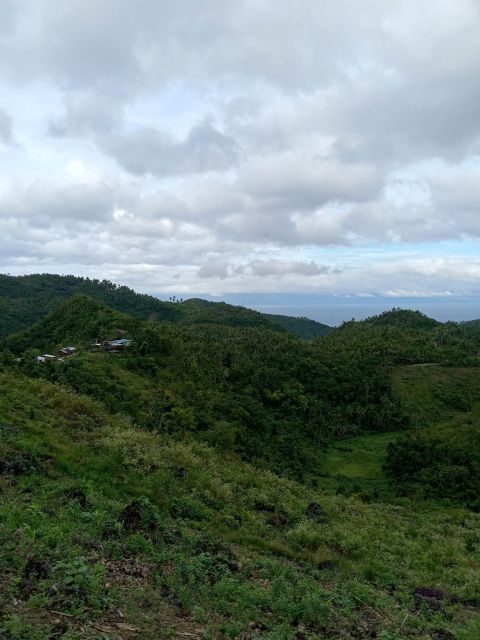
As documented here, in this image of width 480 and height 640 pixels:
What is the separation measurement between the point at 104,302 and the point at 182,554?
138 m

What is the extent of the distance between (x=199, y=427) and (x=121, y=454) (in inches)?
1032

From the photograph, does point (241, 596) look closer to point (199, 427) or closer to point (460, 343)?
point (199, 427)

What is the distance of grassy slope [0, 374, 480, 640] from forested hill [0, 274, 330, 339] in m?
112

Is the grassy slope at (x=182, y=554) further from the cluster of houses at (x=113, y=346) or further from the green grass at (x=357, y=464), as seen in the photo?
the cluster of houses at (x=113, y=346)

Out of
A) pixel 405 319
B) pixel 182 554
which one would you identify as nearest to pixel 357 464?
pixel 182 554

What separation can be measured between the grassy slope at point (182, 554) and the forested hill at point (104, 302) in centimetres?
11203

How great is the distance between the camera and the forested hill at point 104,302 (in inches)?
4993

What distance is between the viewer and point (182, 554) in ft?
26.7

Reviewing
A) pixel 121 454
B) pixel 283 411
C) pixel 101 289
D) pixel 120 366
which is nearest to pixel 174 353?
pixel 120 366

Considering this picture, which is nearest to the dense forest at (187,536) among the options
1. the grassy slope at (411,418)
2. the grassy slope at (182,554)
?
the grassy slope at (182,554)

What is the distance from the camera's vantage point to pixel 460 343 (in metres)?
90.4

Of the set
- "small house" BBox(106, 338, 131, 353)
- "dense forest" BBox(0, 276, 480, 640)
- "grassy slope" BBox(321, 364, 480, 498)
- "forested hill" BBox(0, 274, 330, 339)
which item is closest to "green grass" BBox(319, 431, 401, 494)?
"grassy slope" BBox(321, 364, 480, 498)

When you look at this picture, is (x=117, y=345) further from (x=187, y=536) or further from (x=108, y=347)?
(x=187, y=536)

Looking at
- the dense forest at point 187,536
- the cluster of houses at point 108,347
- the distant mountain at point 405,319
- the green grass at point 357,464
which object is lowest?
the green grass at point 357,464
